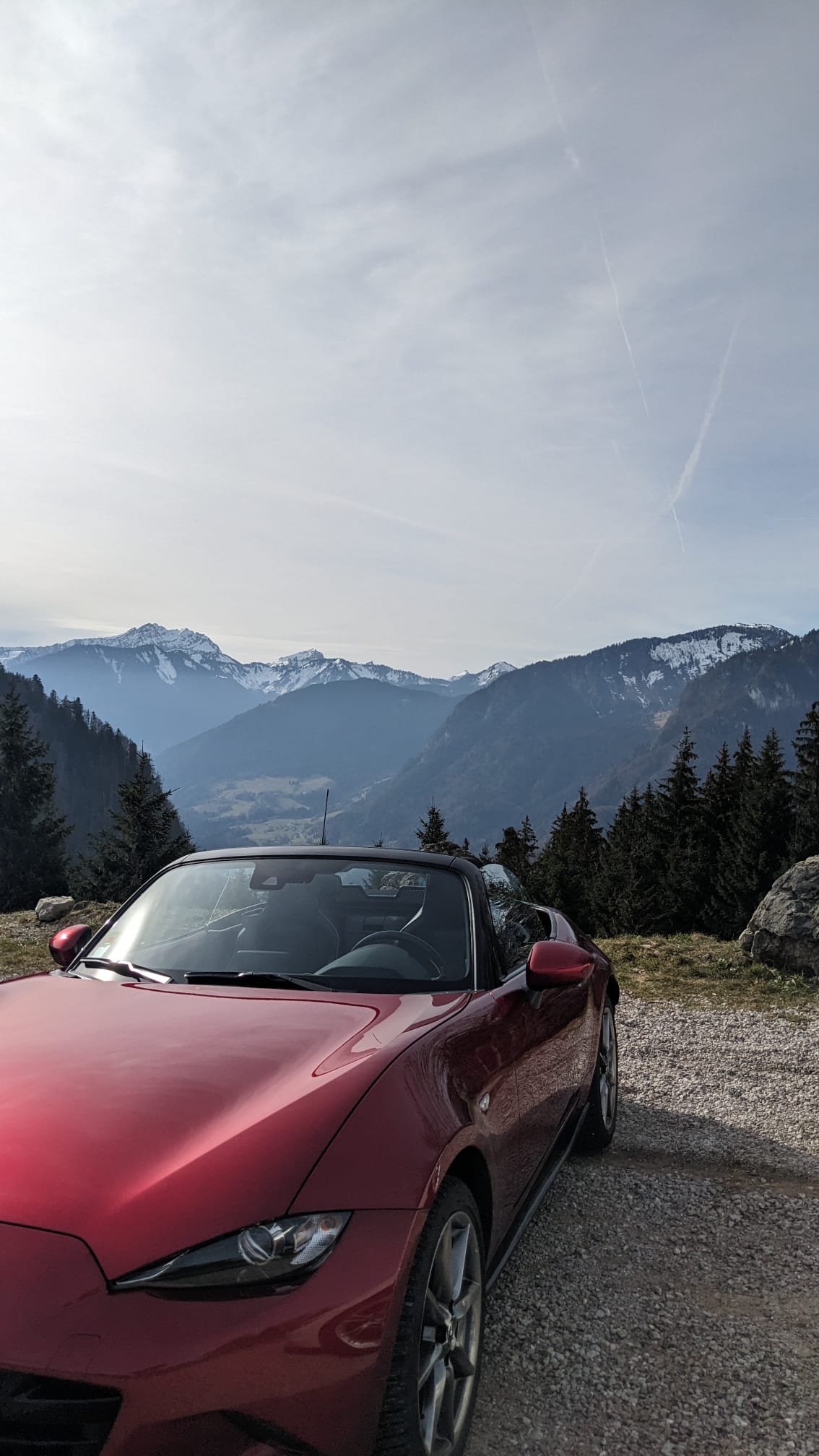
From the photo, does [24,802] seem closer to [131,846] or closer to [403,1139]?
[131,846]

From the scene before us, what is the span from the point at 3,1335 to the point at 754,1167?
4470mm

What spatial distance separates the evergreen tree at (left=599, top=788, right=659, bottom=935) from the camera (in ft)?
171

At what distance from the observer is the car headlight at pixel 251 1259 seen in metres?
1.69

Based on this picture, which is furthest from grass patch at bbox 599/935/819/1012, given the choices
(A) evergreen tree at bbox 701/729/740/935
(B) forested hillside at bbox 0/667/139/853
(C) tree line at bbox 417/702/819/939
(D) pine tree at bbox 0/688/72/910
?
(B) forested hillside at bbox 0/667/139/853

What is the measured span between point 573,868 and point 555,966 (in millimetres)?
61288

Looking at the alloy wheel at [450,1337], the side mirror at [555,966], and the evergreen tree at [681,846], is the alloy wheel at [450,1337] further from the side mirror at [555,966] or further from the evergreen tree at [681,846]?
the evergreen tree at [681,846]

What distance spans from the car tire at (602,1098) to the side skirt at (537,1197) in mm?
255

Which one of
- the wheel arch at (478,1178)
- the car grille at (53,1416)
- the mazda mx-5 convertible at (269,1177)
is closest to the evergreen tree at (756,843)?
the mazda mx-5 convertible at (269,1177)

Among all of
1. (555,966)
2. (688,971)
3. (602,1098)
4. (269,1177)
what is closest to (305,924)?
(555,966)

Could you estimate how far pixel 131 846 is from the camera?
38469 mm

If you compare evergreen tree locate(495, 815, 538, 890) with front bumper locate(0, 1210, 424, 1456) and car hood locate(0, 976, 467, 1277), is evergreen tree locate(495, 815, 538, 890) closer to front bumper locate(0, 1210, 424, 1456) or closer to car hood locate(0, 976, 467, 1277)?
car hood locate(0, 976, 467, 1277)

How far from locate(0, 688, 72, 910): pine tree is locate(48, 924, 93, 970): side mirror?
50.2 m

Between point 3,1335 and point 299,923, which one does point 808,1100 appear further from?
point 3,1335

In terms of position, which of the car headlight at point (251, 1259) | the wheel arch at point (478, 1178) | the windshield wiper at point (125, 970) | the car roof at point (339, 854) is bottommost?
the wheel arch at point (478, 1178)
